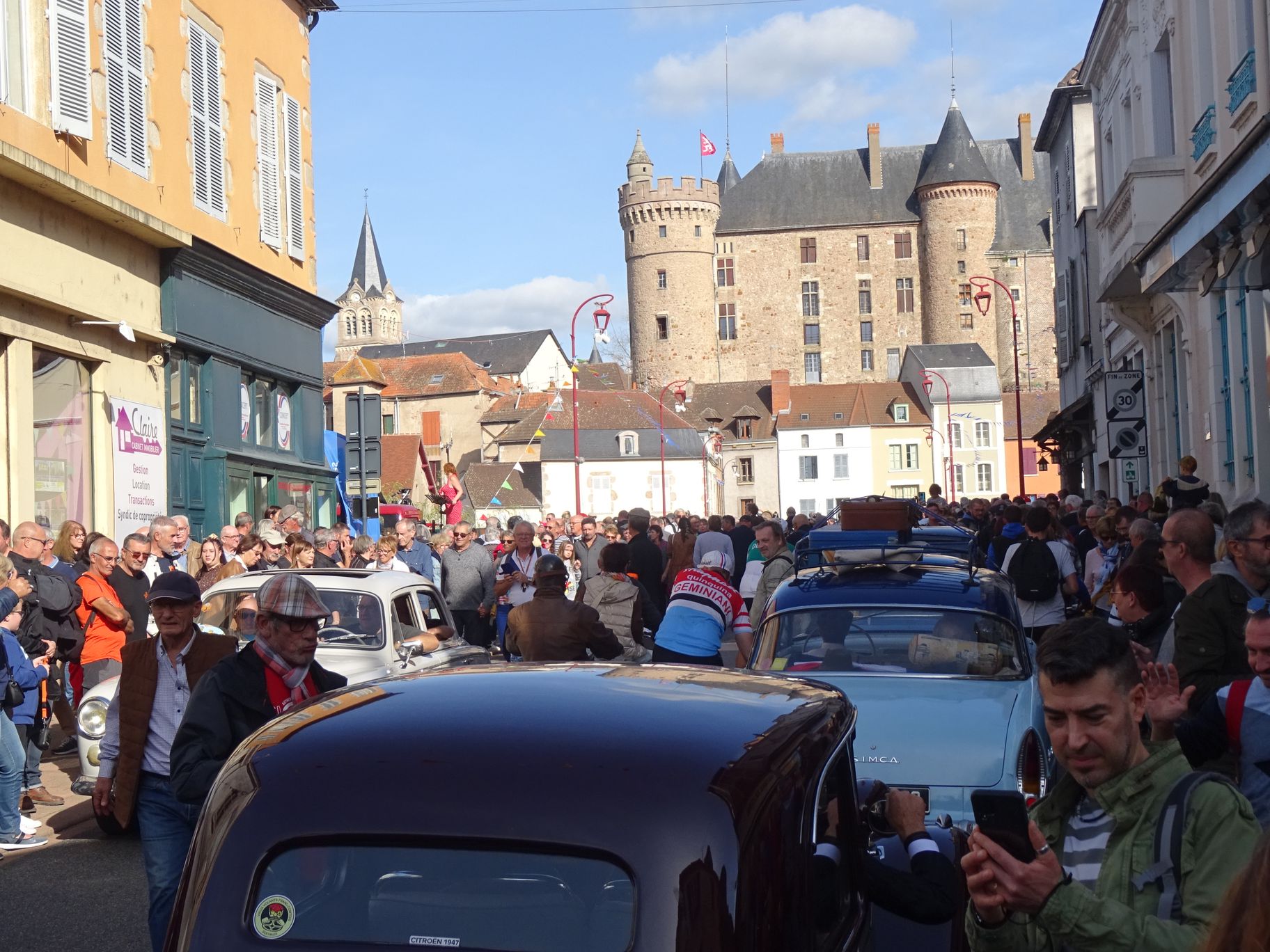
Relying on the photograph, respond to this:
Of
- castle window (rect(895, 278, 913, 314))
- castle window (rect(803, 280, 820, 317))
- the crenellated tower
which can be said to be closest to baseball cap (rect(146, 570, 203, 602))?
castle window (rect(803, 280, 820, 317))

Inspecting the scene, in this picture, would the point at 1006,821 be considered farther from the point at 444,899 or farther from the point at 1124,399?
the point at 1124,399

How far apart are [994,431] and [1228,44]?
79199 millimetres

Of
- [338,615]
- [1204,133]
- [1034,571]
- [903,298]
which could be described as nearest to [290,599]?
[338,615]

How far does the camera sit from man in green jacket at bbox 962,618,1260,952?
8.52 feet

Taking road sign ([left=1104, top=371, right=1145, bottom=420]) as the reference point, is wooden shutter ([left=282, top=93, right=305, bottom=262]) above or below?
above

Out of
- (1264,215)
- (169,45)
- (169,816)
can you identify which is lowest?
(169,816)

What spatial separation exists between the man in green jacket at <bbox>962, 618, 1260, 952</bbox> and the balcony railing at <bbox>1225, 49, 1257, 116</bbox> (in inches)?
488

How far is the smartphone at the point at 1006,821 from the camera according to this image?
99.5 inches

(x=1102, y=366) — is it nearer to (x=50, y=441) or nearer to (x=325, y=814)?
(x=50, y=441)

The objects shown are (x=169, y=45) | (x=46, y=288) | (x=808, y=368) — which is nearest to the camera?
(x=46, y=288)

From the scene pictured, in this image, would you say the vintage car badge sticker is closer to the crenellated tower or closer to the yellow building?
the yellow building

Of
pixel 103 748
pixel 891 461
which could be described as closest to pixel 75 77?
pixel 103 748

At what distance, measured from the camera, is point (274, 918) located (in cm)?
288

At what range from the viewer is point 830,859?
3.33 meters
